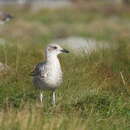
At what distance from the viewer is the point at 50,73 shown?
9938 millimetres

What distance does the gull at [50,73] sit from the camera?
9914 millimetres

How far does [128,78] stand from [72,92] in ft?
4.17

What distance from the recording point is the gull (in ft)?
32.5

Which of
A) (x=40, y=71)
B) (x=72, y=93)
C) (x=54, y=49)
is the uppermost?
(x=54, y=49)

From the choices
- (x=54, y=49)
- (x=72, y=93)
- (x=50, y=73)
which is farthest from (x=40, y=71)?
(x=72, y=93)

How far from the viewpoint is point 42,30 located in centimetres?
2673

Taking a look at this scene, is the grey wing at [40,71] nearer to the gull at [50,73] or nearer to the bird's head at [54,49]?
the gull at [50,73]

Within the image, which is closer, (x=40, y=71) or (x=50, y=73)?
(x=50, y=73)

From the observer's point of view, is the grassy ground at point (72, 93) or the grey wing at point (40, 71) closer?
the grassy ground at point (72, 93)

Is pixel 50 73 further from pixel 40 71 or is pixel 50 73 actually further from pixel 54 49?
pixel 54 49

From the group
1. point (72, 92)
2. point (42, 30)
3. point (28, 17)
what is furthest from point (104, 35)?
point (72, 92)

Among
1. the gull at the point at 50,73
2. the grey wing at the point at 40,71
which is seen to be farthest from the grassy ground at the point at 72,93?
the grey wing at the point at 40,71

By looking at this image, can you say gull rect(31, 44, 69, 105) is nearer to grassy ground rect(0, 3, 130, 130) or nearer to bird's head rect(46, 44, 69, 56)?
bird's head rect(46, 44, 69, 56)

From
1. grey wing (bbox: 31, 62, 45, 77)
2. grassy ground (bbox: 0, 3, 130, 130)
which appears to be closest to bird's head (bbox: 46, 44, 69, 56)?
grey wing (bbox: 31, 62, 45, 77)
